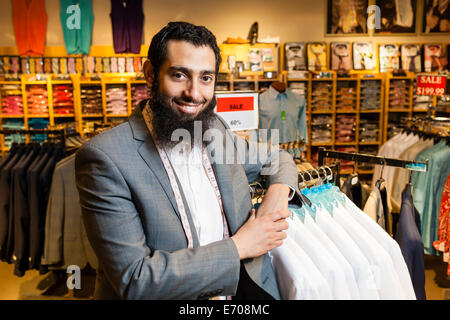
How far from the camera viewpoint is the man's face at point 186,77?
114 centimetres

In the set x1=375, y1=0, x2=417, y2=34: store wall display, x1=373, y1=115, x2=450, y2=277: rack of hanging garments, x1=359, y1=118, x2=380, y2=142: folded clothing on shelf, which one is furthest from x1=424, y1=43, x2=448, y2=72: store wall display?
x1=373, y1=115, x2=450, y2=277: rack of hanging garments

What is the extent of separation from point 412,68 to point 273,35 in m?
2.60

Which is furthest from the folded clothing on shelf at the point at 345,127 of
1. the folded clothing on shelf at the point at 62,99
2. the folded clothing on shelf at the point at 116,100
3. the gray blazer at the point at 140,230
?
the gray blazer at the point at 140,230

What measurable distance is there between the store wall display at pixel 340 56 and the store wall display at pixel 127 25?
3469 mm

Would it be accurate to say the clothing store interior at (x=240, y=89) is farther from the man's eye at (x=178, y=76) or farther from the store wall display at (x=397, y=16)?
the man's eye at (x=178, y=76)

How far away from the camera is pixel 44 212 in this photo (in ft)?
9.79

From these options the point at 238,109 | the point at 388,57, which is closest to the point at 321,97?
the point at 388,57

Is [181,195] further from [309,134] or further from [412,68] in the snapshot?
[412,68]

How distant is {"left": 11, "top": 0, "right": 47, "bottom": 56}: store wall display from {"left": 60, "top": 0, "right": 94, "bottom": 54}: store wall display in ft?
1.23

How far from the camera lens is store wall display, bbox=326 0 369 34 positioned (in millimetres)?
6832

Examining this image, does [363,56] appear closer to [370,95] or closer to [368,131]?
[370,95]

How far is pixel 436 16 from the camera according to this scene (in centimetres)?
693

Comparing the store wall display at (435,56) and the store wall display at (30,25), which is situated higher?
the store wall display at (30,25)

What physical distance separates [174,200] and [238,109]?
1360 mm
